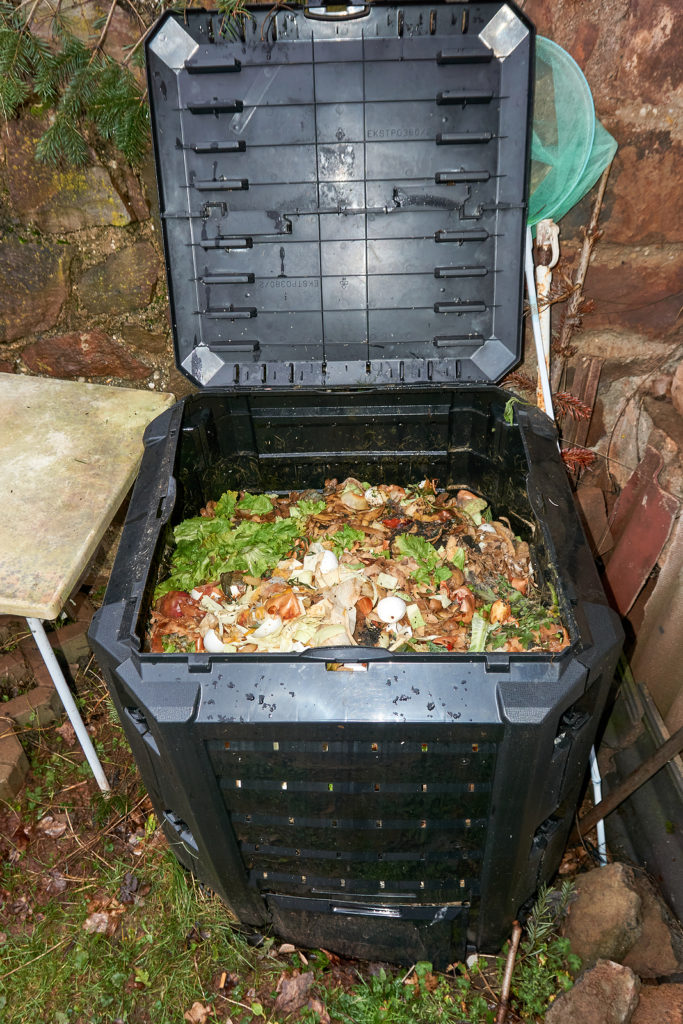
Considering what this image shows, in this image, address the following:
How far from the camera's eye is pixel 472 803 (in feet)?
4.69

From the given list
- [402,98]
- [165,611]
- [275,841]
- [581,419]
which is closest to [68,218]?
[402,98]

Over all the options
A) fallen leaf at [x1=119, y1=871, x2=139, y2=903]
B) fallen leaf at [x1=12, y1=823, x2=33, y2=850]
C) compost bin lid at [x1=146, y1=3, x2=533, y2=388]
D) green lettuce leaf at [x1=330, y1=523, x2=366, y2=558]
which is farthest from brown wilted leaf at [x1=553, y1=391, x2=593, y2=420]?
fallen leaf at [x1=12, y1=823, x2=33, y2=850]

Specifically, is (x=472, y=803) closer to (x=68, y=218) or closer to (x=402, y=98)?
(x=402, y=98)

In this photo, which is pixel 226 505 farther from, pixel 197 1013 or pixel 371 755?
pixel 197 1013

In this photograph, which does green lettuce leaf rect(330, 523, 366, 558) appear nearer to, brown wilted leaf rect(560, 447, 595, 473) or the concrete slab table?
the concrete slab table

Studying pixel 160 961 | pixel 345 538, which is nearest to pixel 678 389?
pixel 345 538

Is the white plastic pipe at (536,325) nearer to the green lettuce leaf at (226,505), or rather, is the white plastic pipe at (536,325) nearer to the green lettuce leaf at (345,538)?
the green lettuce leaf at (345,538)

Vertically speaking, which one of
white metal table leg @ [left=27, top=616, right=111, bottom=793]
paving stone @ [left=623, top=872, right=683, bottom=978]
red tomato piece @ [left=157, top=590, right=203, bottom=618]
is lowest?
paving stone @ [left=623, top=872, right=683, bottom=978]

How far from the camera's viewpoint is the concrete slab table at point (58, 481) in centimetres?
176

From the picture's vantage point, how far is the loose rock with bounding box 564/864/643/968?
1.76 metres

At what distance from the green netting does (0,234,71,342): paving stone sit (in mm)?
1698

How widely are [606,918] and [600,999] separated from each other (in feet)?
0.70

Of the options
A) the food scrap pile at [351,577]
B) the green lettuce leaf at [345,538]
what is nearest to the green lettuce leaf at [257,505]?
the food scrap pile at [351,577]

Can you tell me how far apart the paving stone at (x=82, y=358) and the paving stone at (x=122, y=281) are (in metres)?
0.13
